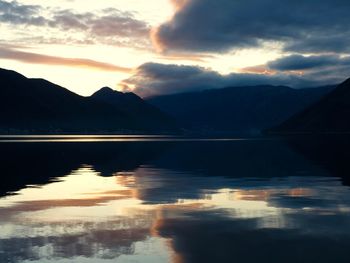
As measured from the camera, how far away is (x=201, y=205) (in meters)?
33.7

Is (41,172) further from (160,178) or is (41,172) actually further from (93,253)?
(93,253)

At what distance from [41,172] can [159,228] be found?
119 ft

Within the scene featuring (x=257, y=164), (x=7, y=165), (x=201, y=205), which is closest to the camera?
(x=201, y=205)

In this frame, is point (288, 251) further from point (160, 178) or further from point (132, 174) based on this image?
point (132, 174)

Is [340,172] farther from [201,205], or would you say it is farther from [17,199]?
[17,199]

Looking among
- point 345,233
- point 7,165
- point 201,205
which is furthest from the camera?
point 7,165

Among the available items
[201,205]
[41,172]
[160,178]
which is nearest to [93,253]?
[201,205]

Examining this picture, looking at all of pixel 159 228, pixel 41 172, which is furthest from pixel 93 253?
pixel 41 172

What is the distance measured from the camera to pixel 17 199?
3591 centimetres

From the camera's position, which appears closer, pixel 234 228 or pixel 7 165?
pixel 234 228

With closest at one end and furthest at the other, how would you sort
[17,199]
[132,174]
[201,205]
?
[201,205] → [17,199] → [132,174]

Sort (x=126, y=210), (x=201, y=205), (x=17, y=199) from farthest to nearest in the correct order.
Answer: (x=17, y=199) → (x=201, y=205) → (x=126, y=210)

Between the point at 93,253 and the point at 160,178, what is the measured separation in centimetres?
3137

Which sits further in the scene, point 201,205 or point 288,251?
point 201,205
